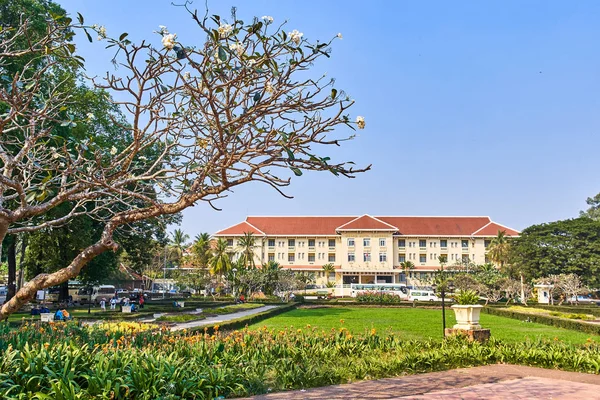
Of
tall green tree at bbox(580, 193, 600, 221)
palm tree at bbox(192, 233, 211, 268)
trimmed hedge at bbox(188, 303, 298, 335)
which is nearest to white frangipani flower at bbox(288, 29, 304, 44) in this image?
trimmed hedge at bbox(188, 303, 298, 335)

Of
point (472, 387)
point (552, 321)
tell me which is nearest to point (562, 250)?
point (552, 321)

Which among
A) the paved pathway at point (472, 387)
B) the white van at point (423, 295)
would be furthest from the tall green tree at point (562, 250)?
the paved pathway at point (472, 387)

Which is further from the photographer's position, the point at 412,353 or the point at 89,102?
the point at 89,102

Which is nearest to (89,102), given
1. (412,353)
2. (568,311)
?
(412,353)

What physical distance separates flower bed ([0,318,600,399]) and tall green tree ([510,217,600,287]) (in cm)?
3702

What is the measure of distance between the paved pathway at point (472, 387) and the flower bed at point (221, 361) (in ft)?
1.41

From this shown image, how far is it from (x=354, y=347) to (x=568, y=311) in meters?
26.6

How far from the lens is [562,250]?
4497 centimetres

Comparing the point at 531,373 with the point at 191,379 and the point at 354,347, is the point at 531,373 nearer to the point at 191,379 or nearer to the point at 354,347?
the point at 354,347

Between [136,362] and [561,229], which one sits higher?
[561,229]

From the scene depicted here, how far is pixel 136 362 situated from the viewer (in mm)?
6625

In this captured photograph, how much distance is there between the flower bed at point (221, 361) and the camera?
623 centimetres

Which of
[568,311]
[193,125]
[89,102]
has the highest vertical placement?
[89,102]

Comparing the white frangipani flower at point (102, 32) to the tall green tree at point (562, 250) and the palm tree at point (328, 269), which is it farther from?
the palm tree at point (328, 269)
